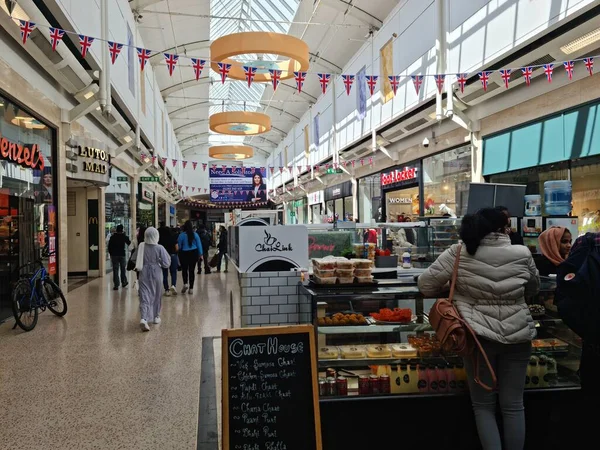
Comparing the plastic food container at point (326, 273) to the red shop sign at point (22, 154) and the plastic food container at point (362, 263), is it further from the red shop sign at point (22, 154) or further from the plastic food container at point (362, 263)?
the red shop sign at point (22, 154)

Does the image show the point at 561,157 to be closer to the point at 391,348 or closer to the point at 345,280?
the point at 391,348

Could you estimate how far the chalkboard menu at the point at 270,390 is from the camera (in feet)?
7.76

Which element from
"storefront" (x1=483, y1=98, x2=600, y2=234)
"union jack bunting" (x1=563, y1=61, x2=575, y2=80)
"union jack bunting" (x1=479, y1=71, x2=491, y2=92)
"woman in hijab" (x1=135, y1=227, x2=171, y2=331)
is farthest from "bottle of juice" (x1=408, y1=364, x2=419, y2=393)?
"union jack bunting" (x1=479, y1=71, x2=491, y2=92)

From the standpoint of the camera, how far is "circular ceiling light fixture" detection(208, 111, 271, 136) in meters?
17.1

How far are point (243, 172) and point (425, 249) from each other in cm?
2676

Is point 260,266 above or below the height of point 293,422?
above

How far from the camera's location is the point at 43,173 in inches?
337

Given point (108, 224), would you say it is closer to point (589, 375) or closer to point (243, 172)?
point (589, 375)

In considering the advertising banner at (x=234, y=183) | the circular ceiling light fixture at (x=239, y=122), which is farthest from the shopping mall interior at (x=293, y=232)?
the advertising banner at (x=234, y=183)

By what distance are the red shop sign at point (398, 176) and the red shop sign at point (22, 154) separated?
32.7ft

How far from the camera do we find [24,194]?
301 inches

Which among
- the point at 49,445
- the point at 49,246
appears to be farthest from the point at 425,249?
the point at 49,246

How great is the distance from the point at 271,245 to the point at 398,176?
12.5 m

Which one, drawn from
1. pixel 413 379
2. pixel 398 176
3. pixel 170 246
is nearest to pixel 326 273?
pixel 413 379
